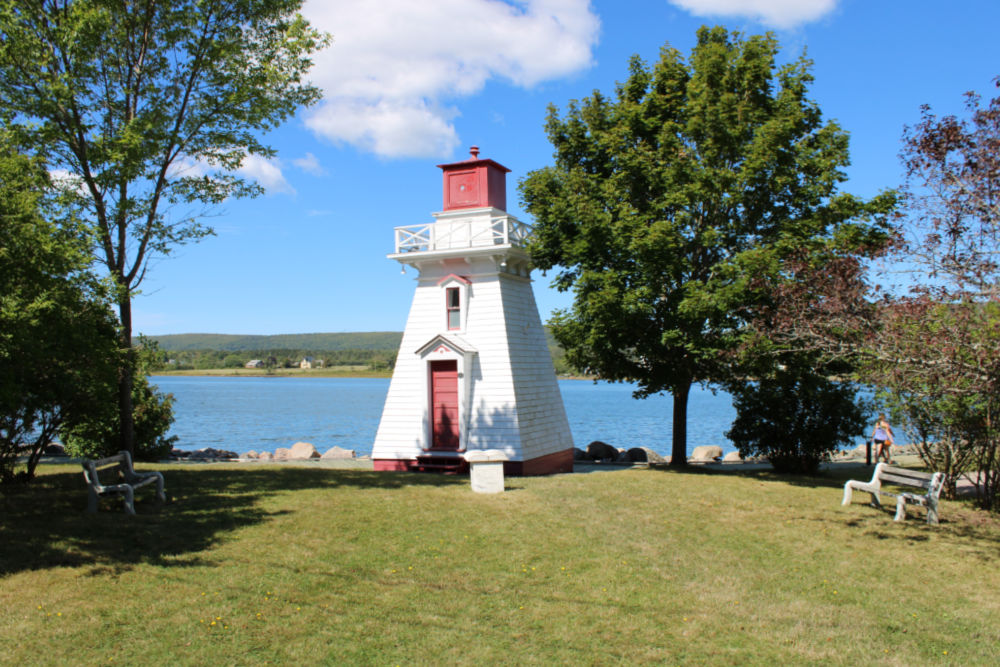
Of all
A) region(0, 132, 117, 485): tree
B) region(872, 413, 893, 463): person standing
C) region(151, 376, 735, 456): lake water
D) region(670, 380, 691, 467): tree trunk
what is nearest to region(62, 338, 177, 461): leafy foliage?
region(0, 132, 117, 485): tree

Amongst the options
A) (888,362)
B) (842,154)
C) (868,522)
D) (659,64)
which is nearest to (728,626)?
(888,362)

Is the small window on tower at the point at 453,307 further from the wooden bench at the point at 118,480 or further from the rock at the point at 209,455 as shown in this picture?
the rock at the point at 209,455

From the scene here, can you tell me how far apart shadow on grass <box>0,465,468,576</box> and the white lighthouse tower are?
282cm

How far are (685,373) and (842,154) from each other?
21.0 ft

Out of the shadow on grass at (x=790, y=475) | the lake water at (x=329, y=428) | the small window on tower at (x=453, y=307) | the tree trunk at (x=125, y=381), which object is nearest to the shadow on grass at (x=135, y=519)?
the tree trunk at (x=125, y=381)

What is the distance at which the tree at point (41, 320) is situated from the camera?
10055 millimetres

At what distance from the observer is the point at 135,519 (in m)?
10.5

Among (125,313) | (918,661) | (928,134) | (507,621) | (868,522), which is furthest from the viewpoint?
(125,313)

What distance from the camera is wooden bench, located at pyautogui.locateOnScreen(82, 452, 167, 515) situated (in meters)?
10.9

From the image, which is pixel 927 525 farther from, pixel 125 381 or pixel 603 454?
pixel 125 381

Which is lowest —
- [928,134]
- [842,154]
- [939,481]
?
[939,481]

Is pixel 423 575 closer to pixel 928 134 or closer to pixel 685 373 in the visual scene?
pixel 928 134

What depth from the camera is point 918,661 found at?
6.47 meters

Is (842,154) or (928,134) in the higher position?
(842,154)
